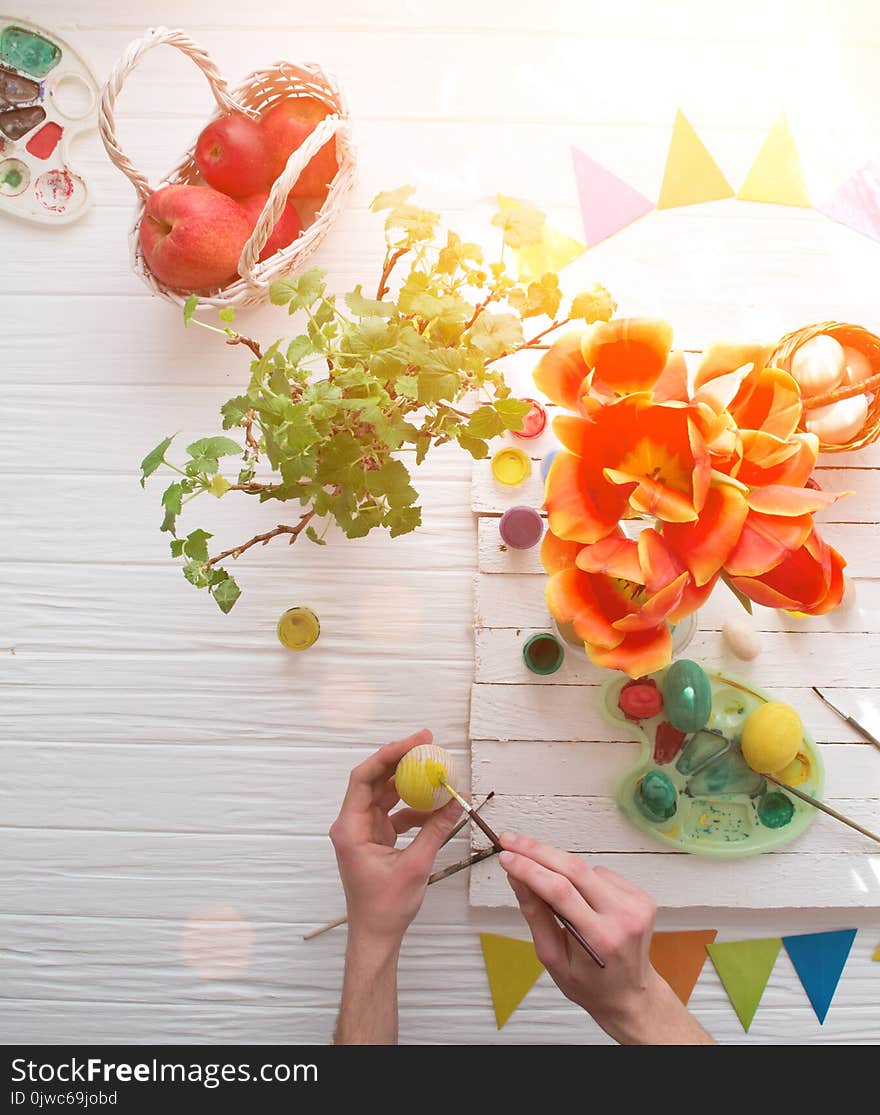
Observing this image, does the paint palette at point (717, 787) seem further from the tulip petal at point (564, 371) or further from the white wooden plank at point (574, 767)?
the tulip petal at point (564, 371)

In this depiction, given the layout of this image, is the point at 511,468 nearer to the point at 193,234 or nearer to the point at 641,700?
the point at 641,700

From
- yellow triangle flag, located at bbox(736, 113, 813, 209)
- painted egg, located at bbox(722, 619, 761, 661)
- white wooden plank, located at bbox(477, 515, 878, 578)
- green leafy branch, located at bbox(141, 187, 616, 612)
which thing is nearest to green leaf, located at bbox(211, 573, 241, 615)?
green leafy branch, located at bbox(141, 187, 616, 612)

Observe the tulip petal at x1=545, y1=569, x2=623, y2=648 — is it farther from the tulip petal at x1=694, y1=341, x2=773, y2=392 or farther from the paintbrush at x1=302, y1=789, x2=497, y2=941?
the paintbrush at x1=302, y1=789, x2=497, y2=941

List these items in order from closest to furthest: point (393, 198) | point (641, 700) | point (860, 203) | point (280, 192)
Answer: point (393, 198), point (280, 192), point (641, 700), point (860, 203)

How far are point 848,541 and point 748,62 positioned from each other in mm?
630

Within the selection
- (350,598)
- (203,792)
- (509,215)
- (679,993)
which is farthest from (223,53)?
(679,993)

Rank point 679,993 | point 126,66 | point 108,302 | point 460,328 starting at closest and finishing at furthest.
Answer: point 460,328 → point 126,66 → point 679,993 → point 108,302

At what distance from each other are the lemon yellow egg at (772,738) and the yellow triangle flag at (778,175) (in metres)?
0.63

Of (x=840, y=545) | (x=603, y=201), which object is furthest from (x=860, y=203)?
(x=840, y=545)

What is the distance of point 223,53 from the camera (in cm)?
116

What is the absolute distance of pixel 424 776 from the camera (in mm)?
880

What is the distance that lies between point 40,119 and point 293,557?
25.9 inches

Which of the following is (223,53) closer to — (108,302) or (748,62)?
(108,302)

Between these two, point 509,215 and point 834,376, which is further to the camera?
point 834,376
